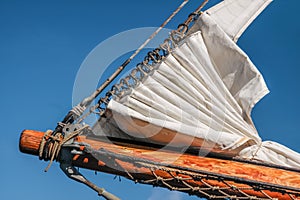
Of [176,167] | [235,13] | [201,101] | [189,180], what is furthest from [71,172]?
[235,13]

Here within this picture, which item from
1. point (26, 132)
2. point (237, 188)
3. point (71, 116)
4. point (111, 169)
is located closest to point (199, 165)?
point (237, 188)

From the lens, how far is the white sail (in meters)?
6.35

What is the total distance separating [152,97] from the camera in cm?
570

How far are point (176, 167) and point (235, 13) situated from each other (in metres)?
2.38

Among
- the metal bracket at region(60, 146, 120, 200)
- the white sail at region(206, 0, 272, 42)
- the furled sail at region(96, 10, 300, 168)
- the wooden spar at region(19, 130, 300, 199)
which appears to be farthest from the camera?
the white sail at region(206, 0, 272, 42)

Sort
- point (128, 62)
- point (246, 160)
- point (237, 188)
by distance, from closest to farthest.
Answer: point (237, 188)
point (246, 160)
point (128, 62)

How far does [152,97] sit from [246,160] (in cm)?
107

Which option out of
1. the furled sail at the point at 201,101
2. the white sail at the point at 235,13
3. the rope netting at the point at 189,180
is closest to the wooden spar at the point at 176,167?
the rope netting at the point at 189,180

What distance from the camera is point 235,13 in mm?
6707

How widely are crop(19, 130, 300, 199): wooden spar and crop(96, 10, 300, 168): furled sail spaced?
15cm

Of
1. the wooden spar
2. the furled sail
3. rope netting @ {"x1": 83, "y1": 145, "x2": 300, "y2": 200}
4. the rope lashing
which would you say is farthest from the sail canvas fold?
the rope lashing

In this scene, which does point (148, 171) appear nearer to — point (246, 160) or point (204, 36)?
point (246, 160)

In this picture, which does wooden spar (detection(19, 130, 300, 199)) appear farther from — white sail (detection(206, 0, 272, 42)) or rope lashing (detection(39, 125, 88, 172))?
white sail (detection(206, 0, 272, 42))

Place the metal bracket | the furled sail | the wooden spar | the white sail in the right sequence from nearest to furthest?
1. the metal bracket
2. the wooden spar
3. the furled sail
4. the white sail
